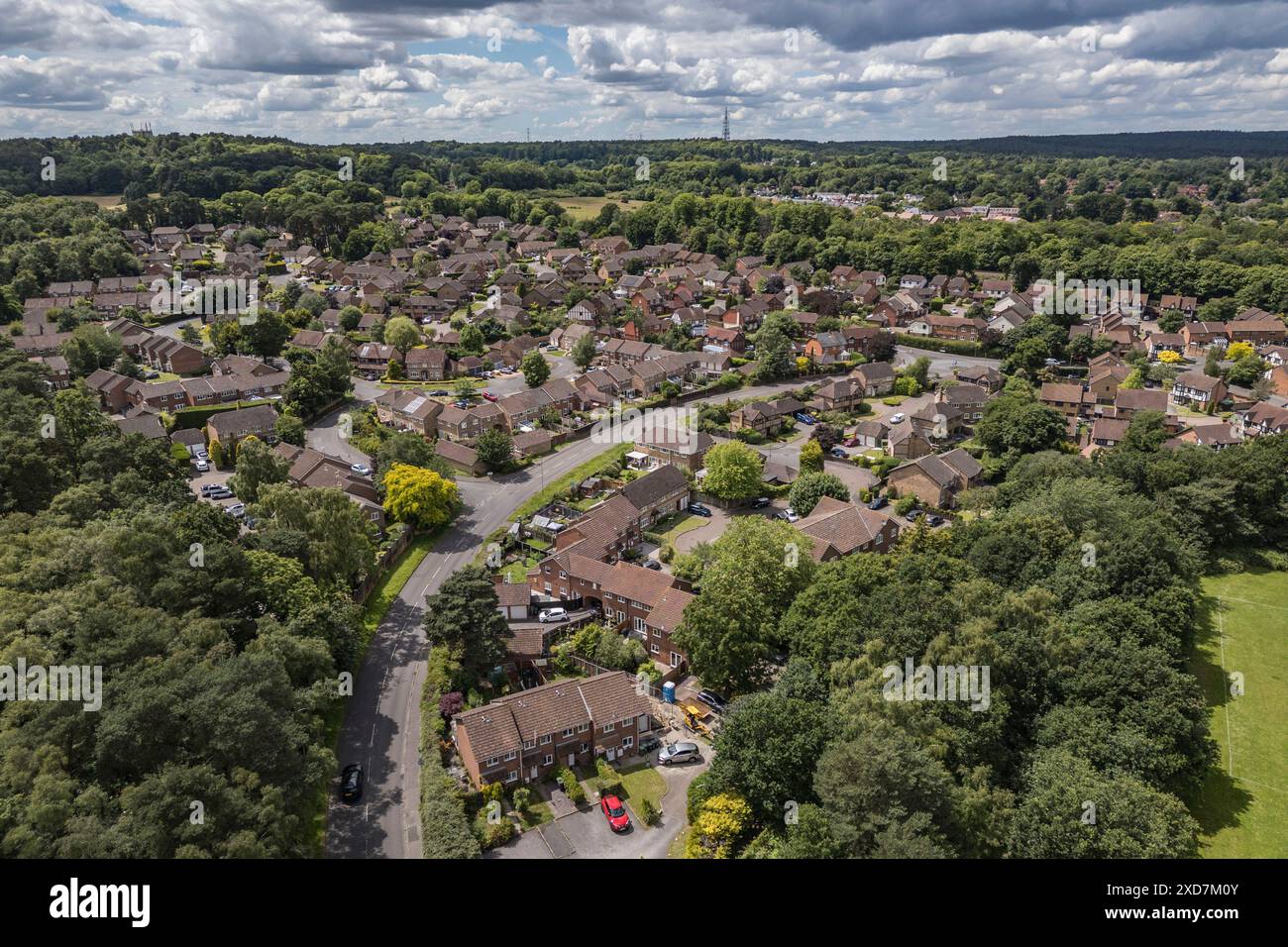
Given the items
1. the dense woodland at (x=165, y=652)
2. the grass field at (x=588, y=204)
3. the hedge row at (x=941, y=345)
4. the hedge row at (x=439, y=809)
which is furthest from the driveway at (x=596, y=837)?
Result: the grass field at (x=588, y=204)

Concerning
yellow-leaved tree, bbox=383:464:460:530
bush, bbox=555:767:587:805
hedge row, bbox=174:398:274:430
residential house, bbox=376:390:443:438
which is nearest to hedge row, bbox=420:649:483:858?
bush, bbox=555:767:587:805

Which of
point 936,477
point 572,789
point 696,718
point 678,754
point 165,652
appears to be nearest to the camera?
point 165,652

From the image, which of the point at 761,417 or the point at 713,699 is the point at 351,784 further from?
the point at 761,417

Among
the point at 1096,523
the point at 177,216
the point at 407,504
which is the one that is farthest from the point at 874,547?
the point at 177,216

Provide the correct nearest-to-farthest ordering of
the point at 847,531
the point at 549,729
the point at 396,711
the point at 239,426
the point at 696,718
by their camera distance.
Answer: the point at 549,729 → the point at 696,718 → the point at 396,711 → the point at 847,531 → the point at 239,426

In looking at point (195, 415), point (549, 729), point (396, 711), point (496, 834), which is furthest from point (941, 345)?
point (496, 834)
